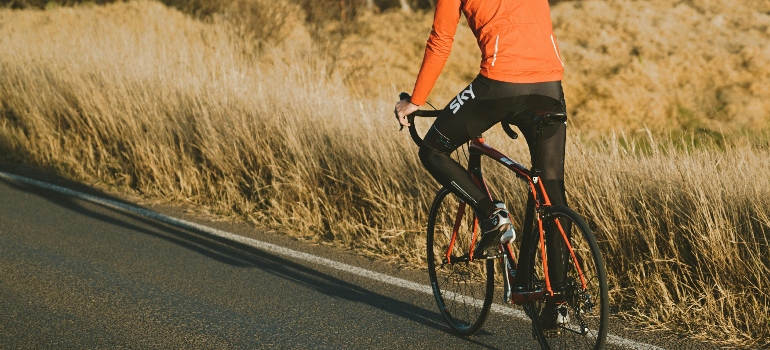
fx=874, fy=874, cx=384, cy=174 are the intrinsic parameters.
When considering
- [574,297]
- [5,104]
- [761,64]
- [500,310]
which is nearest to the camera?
[574,297]

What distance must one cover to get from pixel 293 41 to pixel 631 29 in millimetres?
10007

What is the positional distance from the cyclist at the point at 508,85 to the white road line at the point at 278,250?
96cm

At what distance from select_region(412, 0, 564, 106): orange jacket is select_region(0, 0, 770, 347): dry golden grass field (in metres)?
1.65

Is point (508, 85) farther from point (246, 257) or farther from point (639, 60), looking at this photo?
point (639, 60)

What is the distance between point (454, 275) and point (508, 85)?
145 centimetres

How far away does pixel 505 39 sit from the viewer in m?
4.29

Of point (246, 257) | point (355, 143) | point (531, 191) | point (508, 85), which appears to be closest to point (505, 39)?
point (508, 85)

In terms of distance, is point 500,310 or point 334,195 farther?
point 334,195

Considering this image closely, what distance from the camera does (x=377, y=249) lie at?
A: 6.94 m

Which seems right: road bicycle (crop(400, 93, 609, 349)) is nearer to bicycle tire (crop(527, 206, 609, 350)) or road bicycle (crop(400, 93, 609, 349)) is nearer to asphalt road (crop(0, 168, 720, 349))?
bicycle tire (crop(527, 206, 609, 350))

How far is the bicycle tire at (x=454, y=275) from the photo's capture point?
5141mm

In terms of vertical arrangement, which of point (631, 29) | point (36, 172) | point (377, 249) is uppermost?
point (631, 29)

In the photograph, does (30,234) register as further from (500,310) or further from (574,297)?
(574,297)

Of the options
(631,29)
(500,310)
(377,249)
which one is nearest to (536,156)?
(500,310)
